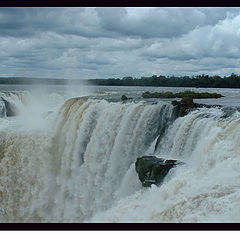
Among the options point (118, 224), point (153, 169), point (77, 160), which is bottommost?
point (77, 160)

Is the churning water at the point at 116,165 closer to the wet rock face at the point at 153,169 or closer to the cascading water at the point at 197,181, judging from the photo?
the cascading water at the point at 197,181

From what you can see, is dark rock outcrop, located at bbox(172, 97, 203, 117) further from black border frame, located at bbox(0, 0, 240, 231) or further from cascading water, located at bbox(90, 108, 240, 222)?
black border frame, located at bbox(0, 0, 240, 231)

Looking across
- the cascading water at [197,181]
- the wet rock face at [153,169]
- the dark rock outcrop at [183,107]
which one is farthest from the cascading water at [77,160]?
the cascading water at [197,181]

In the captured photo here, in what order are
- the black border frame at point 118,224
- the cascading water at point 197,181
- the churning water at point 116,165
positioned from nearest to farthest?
the black border frame at point 118,224, the cascading water at point 197,181, the churning water at point 116,165

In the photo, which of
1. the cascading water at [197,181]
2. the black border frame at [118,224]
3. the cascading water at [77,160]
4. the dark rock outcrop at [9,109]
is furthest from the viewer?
the dark rock outcrop at [9,109]

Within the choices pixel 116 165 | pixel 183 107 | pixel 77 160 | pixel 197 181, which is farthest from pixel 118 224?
pixel 77 160

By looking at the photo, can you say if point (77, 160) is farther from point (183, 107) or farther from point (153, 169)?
point (153, 169)
